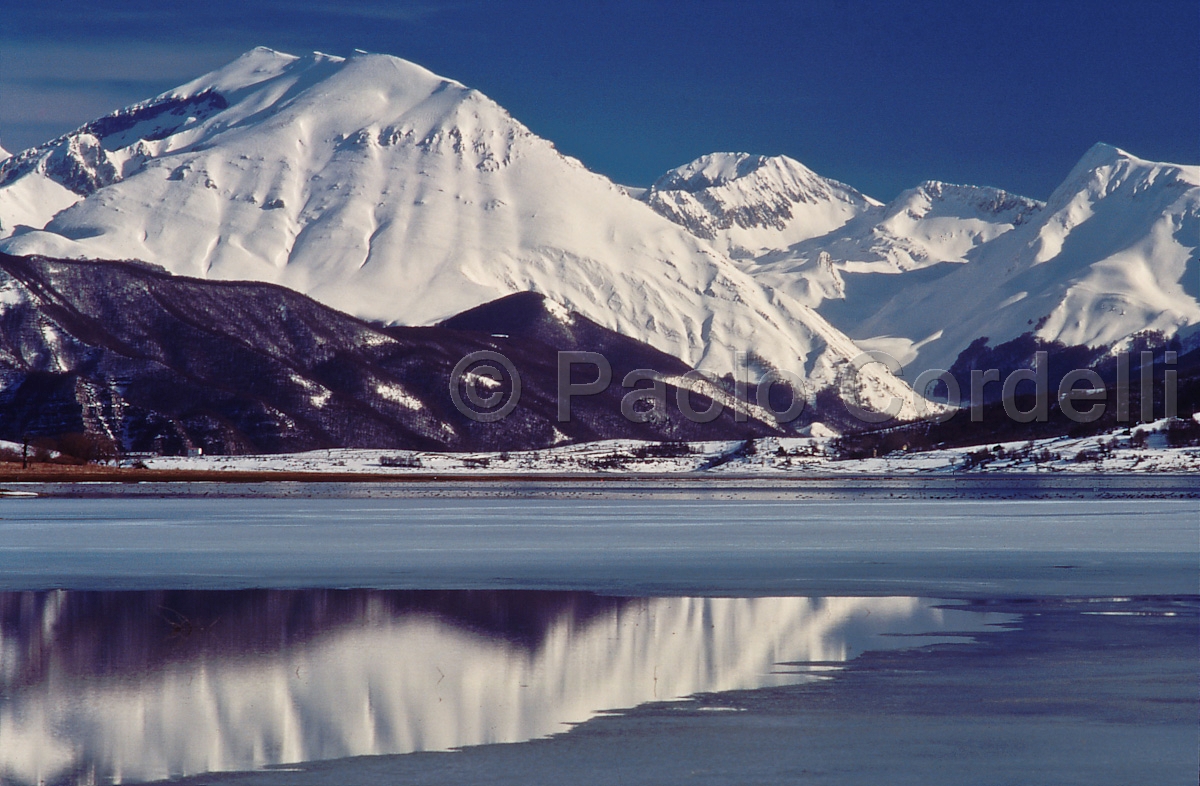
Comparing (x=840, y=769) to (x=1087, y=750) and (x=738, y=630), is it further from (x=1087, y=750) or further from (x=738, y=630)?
(x=738, y=630)

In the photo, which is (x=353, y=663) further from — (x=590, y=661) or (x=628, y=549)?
(x=628, y=549)

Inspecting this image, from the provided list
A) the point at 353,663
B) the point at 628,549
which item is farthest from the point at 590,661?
the point at 628,549

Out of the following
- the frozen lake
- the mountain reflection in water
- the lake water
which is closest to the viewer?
the lake water

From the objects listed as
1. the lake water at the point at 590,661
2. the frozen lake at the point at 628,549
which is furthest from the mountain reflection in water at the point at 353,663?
the frozen lake at the point at 628,549

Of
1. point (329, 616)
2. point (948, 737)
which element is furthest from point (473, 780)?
point (329, 616)

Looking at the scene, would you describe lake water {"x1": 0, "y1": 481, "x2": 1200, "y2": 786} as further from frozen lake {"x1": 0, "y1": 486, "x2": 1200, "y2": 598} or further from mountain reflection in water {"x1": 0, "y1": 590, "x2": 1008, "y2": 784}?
frozen lake {"x1": 0, "y1": 486, "x2": 1200, "y2": 598}

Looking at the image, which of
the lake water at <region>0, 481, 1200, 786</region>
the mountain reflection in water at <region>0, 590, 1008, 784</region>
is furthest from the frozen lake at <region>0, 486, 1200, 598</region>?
the mountain reflection in water at <region>0, 590, 1008, 784</region>
